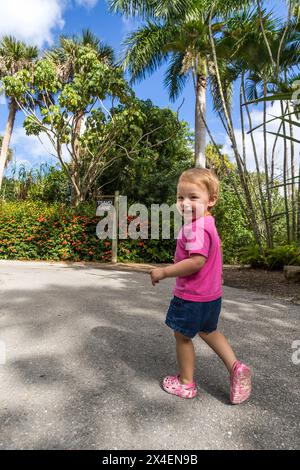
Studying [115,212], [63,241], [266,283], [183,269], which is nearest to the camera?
[183,269]

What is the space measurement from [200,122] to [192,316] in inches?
404

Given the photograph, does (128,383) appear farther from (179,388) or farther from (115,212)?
(115,212)

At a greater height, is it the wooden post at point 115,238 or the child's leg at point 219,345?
the wooden post at point 115,238

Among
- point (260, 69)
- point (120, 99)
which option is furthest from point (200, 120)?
point (120, 99)

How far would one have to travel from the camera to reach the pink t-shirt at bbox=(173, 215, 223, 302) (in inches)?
72.3

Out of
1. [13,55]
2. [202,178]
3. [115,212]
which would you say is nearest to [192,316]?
[202,178]

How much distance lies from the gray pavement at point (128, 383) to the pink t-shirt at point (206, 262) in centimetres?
56

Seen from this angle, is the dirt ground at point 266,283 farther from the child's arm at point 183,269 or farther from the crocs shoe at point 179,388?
the child's arm at point 183,269

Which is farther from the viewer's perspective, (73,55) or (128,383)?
(73,55)

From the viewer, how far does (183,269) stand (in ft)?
5.82

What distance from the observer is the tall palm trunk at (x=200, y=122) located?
11039 mm

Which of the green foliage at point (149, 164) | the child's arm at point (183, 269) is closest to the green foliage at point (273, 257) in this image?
the green foliage at point (149, 164)

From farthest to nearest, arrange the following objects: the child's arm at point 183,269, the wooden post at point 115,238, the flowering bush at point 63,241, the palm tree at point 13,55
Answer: the palm tree at point 13,55 < the flowering bush at point 63,241 < the wooden post at point 115,238 < the child's arm at point 183,269
